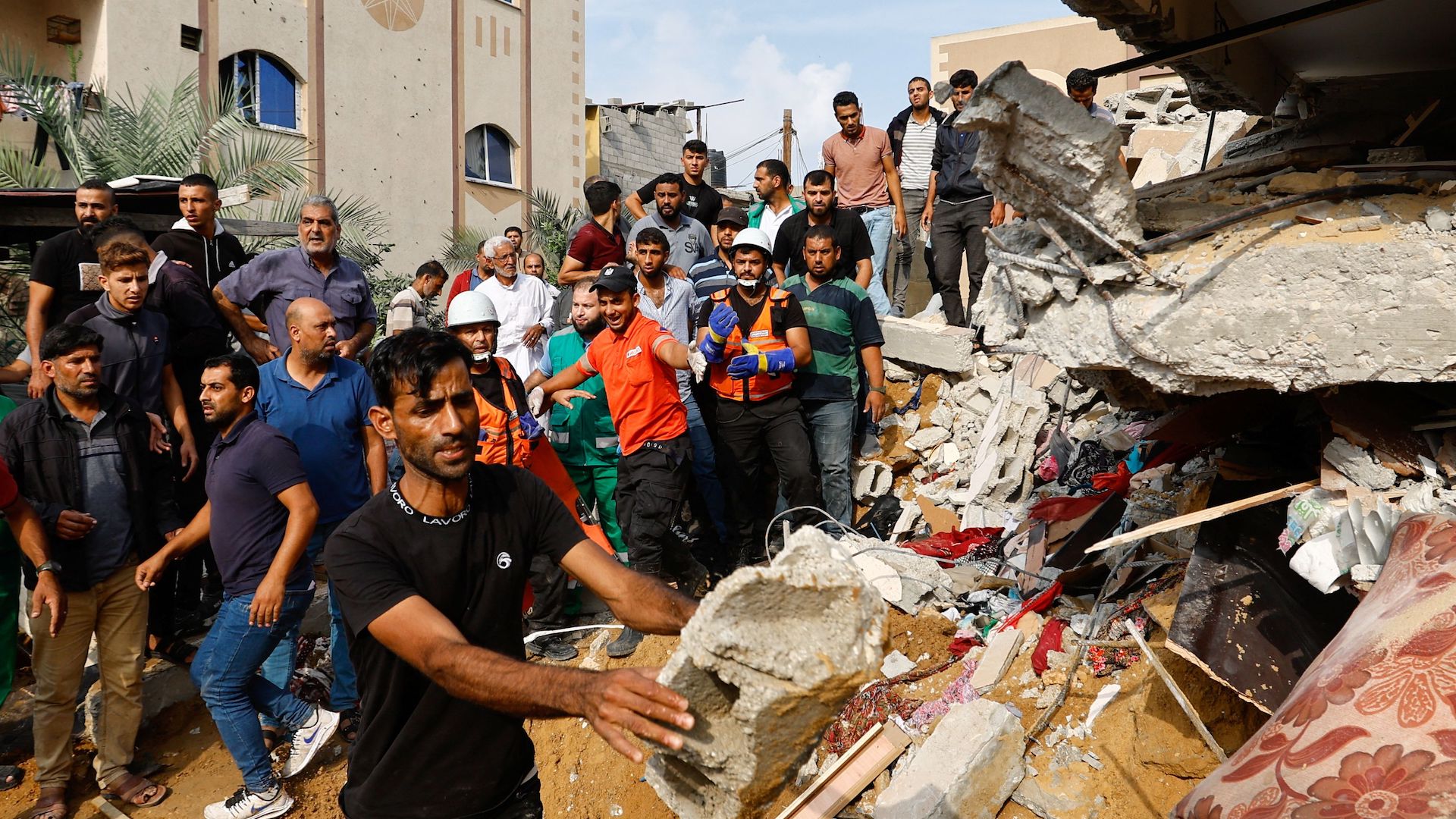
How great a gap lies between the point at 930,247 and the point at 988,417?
212 cm

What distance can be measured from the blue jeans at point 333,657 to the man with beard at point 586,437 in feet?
5.37

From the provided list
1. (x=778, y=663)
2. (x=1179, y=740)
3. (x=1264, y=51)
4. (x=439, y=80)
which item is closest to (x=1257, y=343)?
(x=1179, y=740)

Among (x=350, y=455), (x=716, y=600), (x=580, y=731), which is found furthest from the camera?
(x=580, y=731)

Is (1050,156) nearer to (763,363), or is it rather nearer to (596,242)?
(763,363)

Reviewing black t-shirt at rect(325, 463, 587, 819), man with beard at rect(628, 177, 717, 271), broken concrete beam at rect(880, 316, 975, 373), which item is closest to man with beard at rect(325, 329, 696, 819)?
black t-shirt at rect(325, 463, 587, 819)

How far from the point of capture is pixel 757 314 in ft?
20.1

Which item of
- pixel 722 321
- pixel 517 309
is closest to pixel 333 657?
pixel 722 321

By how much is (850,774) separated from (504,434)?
2.50 m

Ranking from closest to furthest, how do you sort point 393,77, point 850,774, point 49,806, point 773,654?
point 773,654
point 850,774
point 49,806
point 393,77

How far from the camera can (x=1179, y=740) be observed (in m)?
3.87

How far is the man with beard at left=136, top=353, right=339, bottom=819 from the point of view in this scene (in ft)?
14.9

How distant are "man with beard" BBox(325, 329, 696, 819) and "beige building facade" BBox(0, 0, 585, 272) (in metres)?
11.5

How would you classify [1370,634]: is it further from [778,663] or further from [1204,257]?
[778,663]

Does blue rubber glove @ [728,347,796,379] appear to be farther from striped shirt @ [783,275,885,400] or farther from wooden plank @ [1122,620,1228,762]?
wooden plank @ [1122,620,1228,762]
